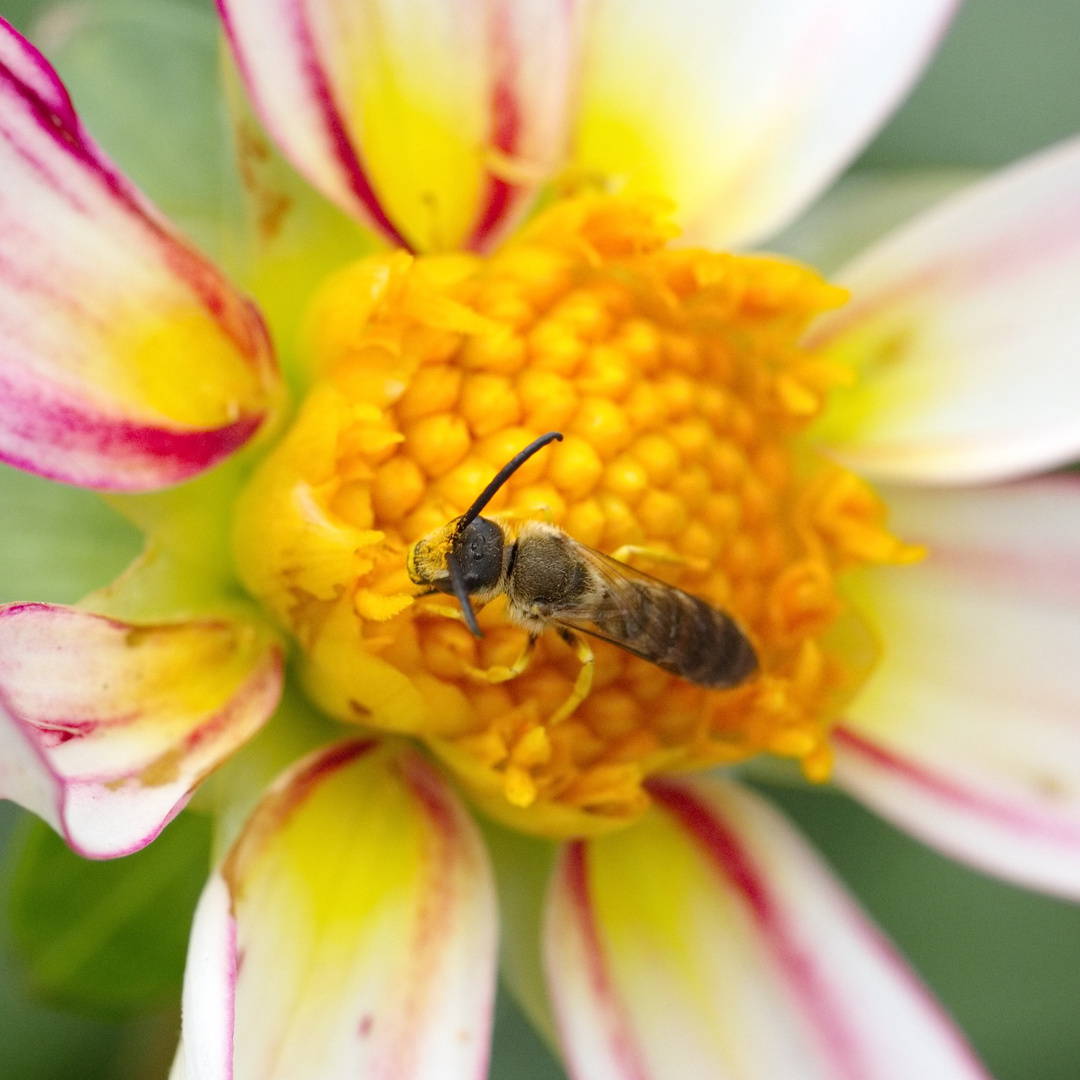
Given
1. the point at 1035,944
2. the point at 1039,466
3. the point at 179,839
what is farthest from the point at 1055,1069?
the point at 179,839

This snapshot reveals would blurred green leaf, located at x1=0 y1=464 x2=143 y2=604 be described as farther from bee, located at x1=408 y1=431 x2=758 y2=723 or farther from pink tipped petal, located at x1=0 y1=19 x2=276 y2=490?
bee, located at x1=408 y1=431 x2=758 y2=723

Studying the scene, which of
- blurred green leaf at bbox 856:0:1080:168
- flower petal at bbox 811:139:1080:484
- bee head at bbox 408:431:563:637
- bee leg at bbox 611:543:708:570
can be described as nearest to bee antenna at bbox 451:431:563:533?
bee head at bbox 408:431:563:637

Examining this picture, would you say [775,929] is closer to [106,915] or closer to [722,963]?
[722,963]

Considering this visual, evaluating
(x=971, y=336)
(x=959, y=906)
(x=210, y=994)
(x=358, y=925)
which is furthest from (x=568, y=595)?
(x=959, y=906)

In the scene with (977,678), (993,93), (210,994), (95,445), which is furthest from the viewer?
(993,93)

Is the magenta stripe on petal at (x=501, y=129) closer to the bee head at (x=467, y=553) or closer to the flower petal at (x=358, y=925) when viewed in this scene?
the bee head at (x=467, y=553)
